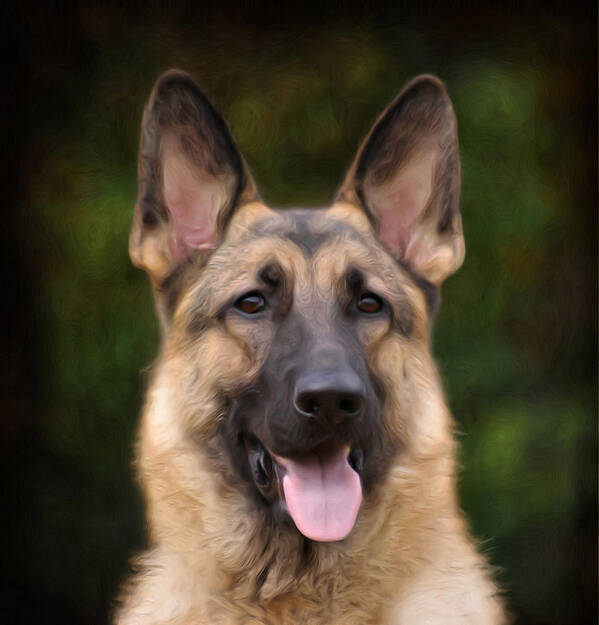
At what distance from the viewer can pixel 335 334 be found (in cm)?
263

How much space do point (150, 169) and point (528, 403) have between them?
99.4 inches

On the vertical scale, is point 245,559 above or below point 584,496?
above

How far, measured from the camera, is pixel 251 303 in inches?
108

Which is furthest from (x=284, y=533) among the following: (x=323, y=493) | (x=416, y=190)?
(x=416, y=190)

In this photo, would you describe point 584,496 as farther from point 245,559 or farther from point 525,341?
point 245,559

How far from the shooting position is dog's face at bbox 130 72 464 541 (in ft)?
8.32

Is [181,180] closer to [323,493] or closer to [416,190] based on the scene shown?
[416,190]

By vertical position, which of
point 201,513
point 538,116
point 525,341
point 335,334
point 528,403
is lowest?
point 528,403

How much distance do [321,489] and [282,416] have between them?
266 millimetres

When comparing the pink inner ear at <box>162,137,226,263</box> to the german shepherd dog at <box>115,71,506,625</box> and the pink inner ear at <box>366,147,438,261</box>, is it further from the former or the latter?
the pink inner ear at <box>366,147,438,261</box>

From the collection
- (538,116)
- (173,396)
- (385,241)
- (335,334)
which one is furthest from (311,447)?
(538,116)

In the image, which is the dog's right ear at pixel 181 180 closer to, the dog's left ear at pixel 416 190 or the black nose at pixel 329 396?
the dog's left ear at pixel 416 190

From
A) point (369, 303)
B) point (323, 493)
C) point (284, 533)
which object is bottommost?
point (284, 533)

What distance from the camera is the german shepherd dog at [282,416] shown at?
2.58 m
